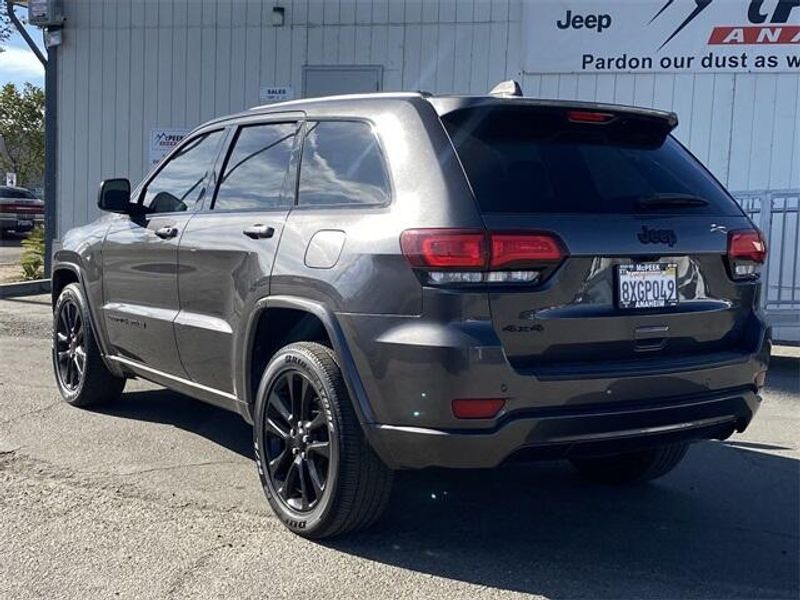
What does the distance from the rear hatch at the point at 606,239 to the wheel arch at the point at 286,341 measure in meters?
0.60

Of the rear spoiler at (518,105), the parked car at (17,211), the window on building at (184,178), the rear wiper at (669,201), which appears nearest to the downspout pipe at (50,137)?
the window on building at (184,178)

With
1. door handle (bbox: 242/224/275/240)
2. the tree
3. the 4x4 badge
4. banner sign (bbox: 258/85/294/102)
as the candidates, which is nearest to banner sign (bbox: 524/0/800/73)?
banner sign (bbox: 258/85/294/102)

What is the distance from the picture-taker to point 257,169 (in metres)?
4.28

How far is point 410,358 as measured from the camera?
3115 mm

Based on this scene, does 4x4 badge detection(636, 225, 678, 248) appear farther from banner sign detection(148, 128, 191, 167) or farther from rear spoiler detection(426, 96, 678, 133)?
banner sign detection(148, 128, 191, 167)

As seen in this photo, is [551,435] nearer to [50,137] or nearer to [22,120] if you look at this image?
[50,137]

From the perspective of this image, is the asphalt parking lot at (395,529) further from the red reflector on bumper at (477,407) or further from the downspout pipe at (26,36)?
the downspout pipe at (26,36)

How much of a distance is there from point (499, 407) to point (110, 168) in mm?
10692

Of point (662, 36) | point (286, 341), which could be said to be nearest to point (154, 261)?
point (286, 341)

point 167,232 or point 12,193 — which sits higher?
point 12,193

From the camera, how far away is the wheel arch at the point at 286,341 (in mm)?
3312

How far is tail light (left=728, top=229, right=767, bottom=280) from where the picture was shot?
3637 mm

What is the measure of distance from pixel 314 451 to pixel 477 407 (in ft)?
2.83

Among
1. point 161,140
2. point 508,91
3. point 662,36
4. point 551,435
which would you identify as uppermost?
point 662,36
